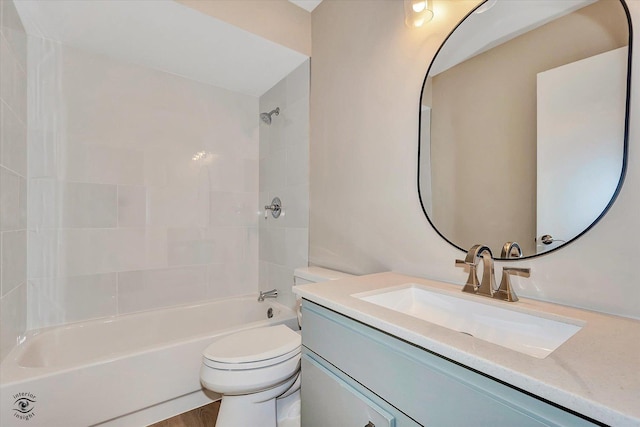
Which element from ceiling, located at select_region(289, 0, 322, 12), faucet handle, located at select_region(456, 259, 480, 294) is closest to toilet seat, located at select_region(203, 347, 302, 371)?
faucet handle, located at select_region(456, 259, 480, 294)

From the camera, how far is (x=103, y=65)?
1.95 metres

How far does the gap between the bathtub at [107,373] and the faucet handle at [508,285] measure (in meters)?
1.28

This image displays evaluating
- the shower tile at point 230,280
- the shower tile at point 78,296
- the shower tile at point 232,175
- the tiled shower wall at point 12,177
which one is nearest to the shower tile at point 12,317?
the tiled shower wall at point 12,177

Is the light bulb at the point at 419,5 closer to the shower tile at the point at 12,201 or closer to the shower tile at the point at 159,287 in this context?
the shower tile at the point at 12,201

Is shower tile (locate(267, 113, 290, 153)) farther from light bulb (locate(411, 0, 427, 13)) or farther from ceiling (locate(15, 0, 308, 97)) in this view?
light bulb (locate(411, 0, 427, 13))

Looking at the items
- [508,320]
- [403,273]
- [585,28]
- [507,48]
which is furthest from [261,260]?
[585,28]

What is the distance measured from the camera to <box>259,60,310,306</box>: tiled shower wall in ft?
6.89

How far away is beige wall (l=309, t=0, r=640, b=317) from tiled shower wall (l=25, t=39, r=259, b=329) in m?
0.85

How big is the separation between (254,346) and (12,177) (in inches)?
58.3

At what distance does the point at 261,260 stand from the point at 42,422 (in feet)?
5.15

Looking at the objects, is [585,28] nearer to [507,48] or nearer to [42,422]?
[507,48]

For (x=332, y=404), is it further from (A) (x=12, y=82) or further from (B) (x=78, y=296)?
(A) (x=12, y=82)

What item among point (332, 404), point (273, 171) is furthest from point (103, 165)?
point (332, 404)

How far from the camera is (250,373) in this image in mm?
1229
